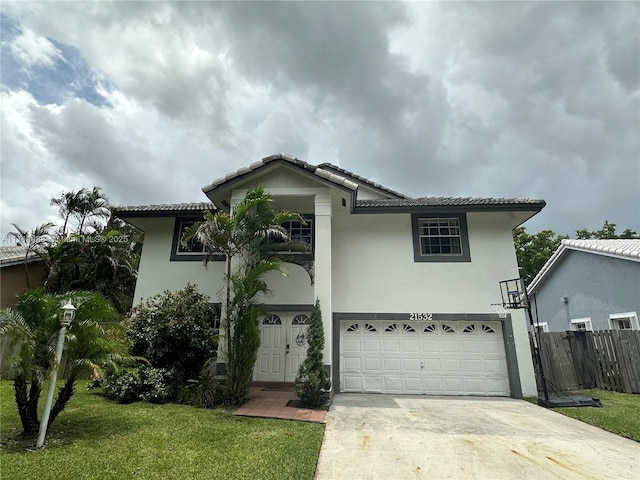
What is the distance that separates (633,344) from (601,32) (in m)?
9.99

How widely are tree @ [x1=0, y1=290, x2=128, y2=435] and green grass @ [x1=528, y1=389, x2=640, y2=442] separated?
9.66 metres

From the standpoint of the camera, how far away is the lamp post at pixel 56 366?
15.6 feet

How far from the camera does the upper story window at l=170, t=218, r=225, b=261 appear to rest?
11430 mm

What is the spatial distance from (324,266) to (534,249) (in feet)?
81.0

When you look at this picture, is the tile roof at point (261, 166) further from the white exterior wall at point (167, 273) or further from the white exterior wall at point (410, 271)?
the white exterior wall at point (167, 273)

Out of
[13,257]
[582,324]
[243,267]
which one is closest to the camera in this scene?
[243,267]

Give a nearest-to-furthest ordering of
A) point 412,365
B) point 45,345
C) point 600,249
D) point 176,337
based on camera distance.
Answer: point 45,345, point 176,337, point 412,365, point 600,249

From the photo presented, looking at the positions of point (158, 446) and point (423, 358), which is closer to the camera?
point (158, 446)

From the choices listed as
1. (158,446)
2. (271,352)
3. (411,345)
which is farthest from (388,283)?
(158,446)

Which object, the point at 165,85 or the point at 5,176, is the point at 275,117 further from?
the point at 5,176

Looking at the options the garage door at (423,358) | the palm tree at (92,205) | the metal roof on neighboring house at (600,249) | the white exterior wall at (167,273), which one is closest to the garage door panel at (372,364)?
the garage door at (423,358)

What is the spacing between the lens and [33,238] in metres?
12.2

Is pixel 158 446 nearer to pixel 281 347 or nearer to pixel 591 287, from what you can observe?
pixel 281 347

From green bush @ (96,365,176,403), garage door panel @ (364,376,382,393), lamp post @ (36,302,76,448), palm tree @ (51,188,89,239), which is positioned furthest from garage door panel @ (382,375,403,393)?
palm tree @ (51,188,89,239)
